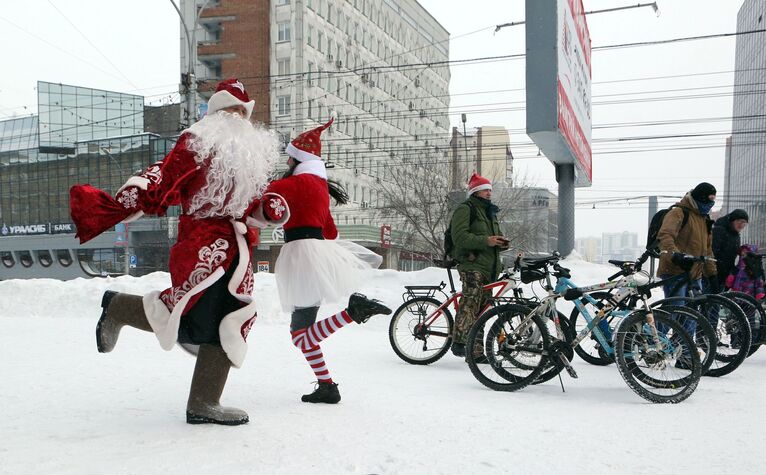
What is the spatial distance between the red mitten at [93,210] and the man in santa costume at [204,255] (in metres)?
0.01

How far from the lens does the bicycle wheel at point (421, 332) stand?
7016 mm

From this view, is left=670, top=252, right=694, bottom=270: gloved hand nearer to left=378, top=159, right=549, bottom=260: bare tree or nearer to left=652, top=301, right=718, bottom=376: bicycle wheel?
left=652, top=301, right=718, bottom=376: bicycle wheel

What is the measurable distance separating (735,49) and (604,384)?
11618 centimetres

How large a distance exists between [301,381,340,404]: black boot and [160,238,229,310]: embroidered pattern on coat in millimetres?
1366

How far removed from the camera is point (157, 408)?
166 inches

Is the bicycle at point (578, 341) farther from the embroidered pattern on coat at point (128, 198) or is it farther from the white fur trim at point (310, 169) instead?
the embroidered pattern on coat at point (128, 198)

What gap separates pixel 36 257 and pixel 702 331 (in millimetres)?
70221

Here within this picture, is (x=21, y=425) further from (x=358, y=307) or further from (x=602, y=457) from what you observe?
(x=602, y=457)

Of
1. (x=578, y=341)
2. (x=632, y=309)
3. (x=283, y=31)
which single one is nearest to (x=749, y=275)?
(x=632, y=309)

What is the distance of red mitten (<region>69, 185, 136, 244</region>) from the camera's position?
131 inches

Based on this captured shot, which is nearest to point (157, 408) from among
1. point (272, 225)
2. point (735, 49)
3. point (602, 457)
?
point (272, 225)

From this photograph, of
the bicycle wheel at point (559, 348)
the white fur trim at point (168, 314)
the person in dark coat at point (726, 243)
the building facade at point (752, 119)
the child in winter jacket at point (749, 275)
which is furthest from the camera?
the building facade at point (752, 119)

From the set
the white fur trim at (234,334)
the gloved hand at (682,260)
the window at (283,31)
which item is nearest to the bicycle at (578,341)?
the gloved hand at (682,260)

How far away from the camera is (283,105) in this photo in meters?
49.1
